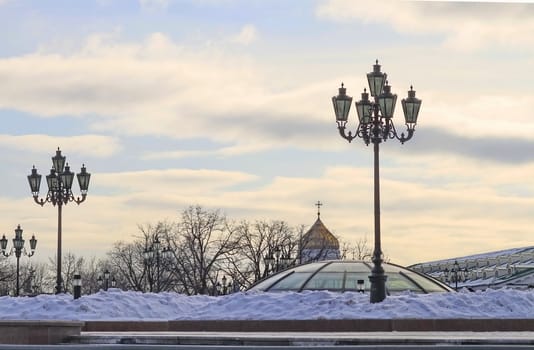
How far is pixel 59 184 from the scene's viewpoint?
99.7 feet

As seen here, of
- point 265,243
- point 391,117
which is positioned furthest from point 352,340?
point 265,243

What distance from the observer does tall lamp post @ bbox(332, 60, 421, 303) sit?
21.4 metres

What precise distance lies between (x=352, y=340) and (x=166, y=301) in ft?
40.7

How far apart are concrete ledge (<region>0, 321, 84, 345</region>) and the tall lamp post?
600 centimetres

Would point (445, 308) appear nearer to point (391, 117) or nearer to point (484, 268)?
point (391, 117)

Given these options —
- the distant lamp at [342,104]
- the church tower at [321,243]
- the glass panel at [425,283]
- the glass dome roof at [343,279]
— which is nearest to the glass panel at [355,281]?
the glass dome roof at [343,279]

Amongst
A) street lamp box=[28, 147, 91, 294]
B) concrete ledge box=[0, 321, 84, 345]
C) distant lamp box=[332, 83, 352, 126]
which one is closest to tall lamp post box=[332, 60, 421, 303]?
distant lamp box=[332, 83, 352, 126]

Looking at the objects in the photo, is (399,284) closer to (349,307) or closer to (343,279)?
(343,279)

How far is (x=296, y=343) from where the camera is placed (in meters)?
A: 14.6

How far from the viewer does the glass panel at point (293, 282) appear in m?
25.8

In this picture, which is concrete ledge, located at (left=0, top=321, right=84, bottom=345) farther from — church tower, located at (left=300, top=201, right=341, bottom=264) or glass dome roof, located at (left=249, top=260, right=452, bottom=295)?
church tower, located at (left=300, top=201, right=341, bottom=264)

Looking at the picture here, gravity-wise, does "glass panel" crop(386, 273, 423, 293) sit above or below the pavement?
above

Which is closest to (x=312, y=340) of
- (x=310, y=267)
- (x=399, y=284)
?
(x=399, y=284)

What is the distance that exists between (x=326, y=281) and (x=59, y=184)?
8.08 meters
